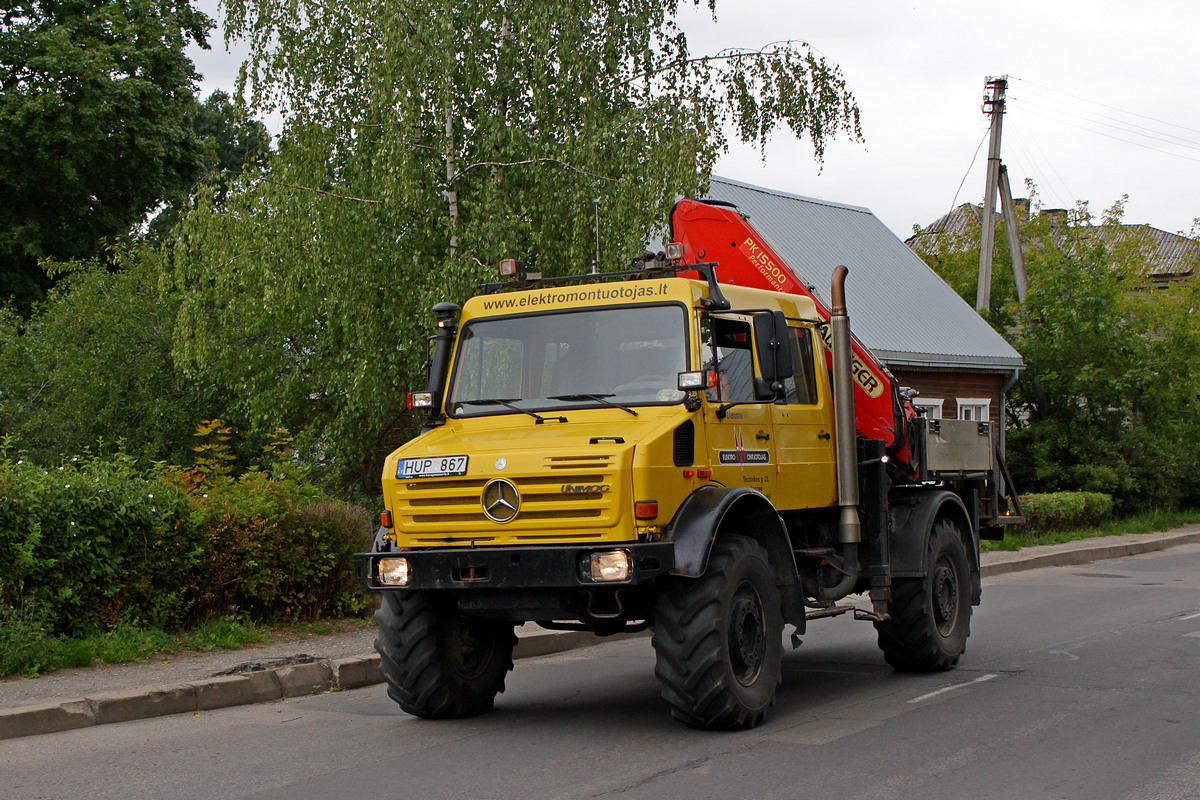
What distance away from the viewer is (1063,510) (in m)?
23.6

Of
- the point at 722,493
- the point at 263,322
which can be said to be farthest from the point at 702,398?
the point at 263,322

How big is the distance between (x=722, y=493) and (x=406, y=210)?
9535 mm

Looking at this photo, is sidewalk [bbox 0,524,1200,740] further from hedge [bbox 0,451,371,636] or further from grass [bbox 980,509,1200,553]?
grass [bbox 980,509,1200,553]

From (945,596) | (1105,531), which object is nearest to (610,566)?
(945,596)

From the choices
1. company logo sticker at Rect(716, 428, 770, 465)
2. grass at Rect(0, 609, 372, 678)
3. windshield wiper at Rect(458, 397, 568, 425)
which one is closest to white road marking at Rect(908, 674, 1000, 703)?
company logo sticker at Rect(716, 428, 770, 465)

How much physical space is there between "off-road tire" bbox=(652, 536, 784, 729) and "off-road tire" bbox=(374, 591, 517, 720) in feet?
4.48

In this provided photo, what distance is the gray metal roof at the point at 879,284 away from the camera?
26688 mm

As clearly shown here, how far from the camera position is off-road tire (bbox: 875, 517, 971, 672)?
9.27 m

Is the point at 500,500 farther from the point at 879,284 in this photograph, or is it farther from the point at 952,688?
the point at 879,284

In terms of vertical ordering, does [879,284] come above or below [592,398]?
above

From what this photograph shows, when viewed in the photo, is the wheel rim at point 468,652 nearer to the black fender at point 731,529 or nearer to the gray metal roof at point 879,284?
the black fender at point 731,529

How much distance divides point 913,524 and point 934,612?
0.77 meters

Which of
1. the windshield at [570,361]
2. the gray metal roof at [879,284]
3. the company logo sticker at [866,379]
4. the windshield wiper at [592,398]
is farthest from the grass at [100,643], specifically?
the gray metal roof at [879,284]

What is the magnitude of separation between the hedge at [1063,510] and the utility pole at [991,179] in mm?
6758
